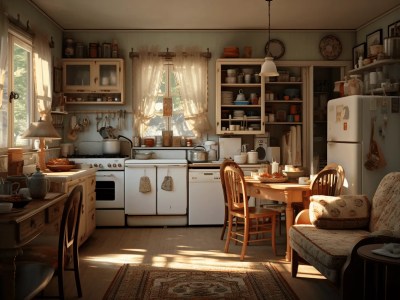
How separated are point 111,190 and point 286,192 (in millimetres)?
2738

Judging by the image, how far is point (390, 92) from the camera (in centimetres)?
575

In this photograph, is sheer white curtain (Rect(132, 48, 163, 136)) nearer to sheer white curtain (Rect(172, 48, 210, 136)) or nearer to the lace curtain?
the lace curtain

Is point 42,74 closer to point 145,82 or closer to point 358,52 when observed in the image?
point 145,82

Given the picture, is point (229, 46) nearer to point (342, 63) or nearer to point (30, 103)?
point (342, 63)

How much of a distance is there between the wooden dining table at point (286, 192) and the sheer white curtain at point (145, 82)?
254cm

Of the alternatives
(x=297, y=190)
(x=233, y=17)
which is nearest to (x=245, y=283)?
(x=297, y=190)

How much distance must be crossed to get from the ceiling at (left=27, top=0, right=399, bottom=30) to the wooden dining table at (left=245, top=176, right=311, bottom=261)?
220 cm

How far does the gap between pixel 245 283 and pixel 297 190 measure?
3.59 ft

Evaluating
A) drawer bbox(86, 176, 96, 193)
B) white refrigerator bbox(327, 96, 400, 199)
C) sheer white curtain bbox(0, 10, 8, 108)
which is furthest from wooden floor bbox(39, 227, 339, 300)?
sheer white curtain bbox(0, 10, 8, 108)

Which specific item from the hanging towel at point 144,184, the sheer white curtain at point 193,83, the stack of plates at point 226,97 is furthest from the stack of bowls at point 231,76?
the hanging towel at point 144,184

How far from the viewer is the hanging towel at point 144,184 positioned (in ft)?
21.5

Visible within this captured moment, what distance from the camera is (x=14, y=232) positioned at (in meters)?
Result: 2.64

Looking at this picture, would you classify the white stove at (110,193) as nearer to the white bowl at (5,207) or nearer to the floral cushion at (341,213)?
the floral cushion at (341,213)

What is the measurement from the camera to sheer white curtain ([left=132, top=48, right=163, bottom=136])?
7.14 meters
